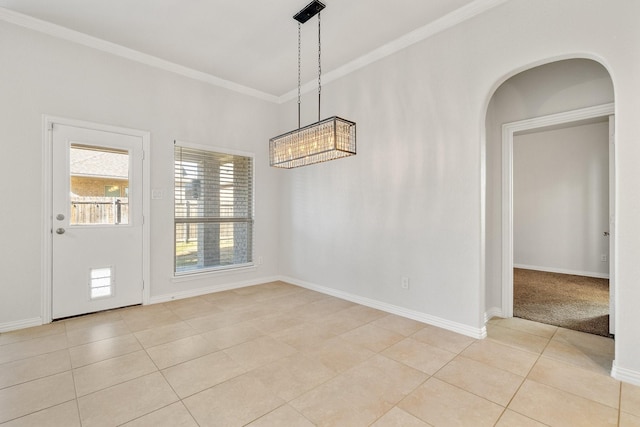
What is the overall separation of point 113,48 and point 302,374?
13.0 ft

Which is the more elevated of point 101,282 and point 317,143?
point 317,143

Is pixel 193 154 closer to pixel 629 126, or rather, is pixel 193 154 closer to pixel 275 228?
pixel 275 228

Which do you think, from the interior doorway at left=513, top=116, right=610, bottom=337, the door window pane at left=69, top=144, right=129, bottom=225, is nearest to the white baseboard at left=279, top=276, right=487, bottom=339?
the interior doorway at left=513, top=116, right=610, bottom=337

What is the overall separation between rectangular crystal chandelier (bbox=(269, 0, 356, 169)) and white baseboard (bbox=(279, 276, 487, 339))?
1910 millimetres

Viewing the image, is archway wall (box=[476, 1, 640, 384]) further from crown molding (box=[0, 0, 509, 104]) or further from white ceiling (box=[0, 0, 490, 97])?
white ceiling (box=[0, 0, 490, 97])

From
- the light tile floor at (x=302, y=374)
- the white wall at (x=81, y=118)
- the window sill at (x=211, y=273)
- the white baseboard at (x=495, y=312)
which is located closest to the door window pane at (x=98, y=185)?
the white wall at (x=81, y=118)

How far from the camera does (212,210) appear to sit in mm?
4363

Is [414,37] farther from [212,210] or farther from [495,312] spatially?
[212,210]

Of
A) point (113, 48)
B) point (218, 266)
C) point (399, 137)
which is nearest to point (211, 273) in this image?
point (218, 266)

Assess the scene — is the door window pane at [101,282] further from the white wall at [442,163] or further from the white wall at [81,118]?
the white wall at [442,163]

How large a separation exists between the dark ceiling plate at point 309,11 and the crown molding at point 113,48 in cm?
185

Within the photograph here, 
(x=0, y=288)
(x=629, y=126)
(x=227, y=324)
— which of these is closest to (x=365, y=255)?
(x=227, y=324)

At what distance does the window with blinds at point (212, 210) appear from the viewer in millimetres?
4102

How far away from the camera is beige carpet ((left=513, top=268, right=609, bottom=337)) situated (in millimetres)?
3201
